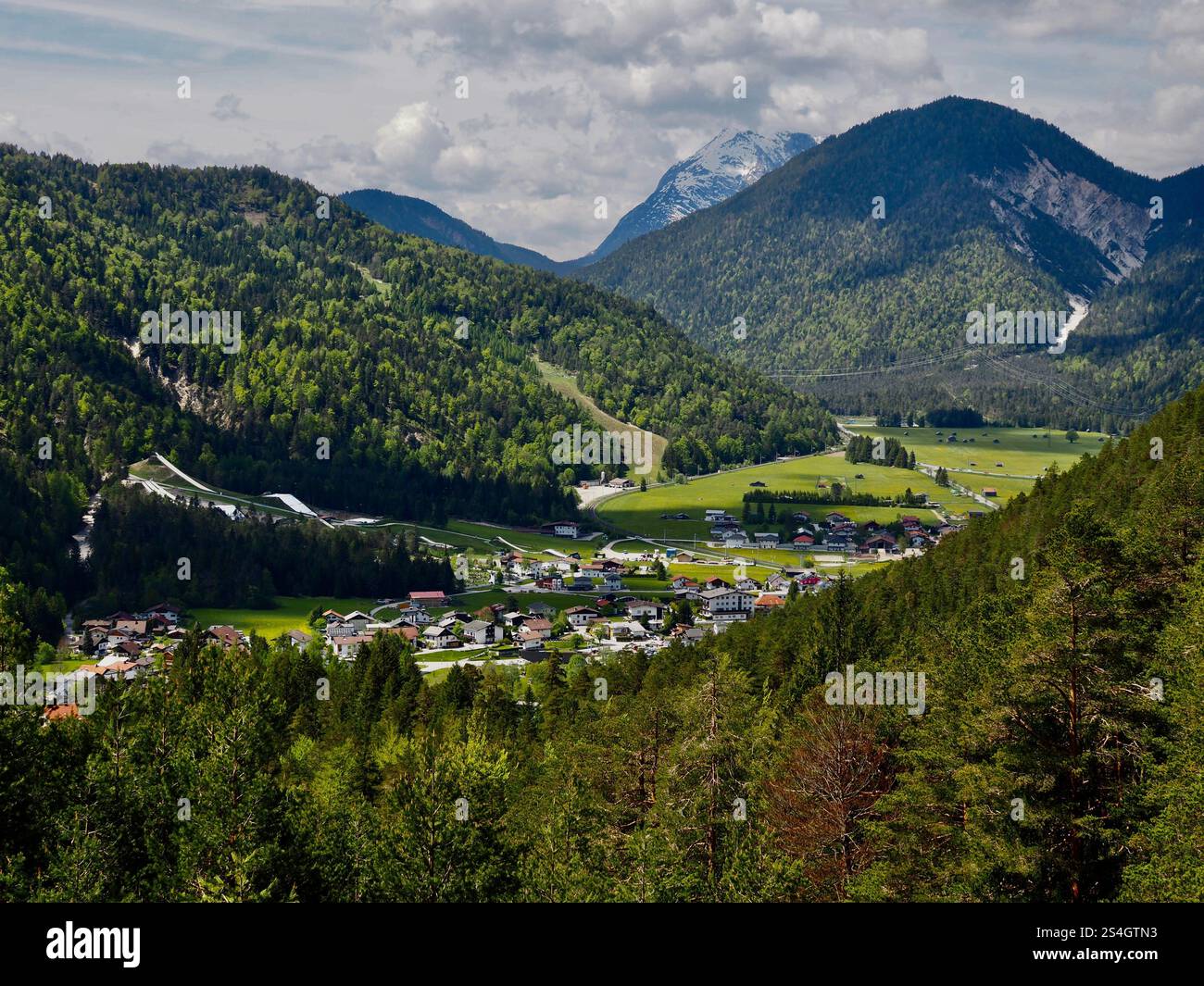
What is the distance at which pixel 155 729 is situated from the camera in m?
48.1

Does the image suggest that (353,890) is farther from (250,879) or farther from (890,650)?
(890,650)

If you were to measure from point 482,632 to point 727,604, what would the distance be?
2846 centimetres

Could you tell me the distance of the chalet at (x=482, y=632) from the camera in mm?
125188

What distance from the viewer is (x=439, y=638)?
126 metres

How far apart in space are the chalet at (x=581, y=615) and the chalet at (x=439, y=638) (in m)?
12.9

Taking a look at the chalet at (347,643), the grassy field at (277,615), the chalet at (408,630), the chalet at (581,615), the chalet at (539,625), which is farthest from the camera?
the chalet at (581,615)

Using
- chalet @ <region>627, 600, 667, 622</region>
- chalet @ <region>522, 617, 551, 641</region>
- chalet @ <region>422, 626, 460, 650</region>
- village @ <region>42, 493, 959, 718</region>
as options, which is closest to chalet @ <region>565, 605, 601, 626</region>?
village @ <region>42, 493, 959, 718</region>

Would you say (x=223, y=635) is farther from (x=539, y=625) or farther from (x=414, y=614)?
(x=539, y=625)

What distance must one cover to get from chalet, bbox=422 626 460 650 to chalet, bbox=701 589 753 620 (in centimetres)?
2830

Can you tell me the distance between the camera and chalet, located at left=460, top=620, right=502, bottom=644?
125188 mm

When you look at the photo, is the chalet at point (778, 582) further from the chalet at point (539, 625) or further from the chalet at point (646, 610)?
the chalet at point (539, 625)

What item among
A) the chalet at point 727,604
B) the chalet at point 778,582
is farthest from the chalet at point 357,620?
the chalet at point 778,582

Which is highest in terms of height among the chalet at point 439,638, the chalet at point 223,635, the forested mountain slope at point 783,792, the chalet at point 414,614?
the forested mountain slope at point 783,792
